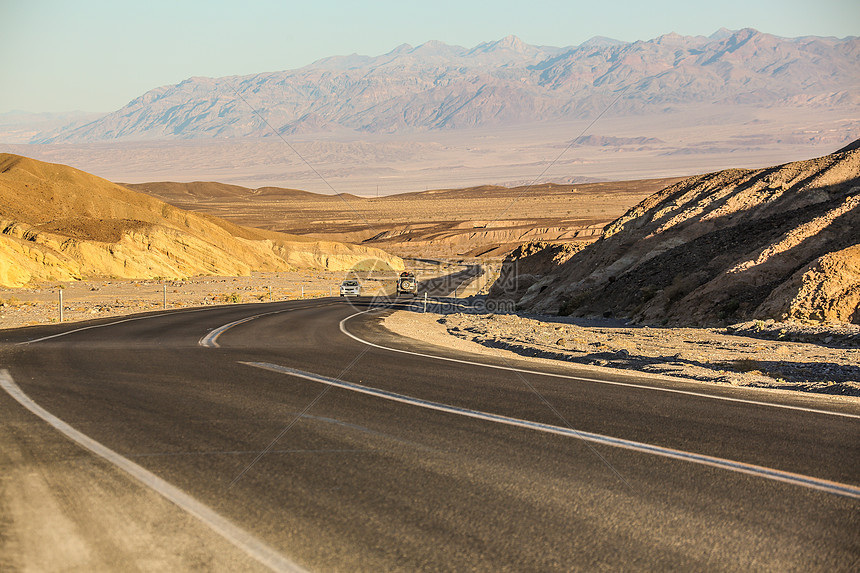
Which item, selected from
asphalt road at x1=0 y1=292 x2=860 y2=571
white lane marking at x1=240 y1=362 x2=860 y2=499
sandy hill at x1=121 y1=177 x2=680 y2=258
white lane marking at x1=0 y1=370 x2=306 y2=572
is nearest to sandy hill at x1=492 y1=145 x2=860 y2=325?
asphalt road at x1=0 y1=292 x2=860 y2=571

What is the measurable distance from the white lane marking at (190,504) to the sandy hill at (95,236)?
131 ft

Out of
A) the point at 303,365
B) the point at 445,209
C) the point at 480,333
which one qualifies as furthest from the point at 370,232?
the point at 303,365

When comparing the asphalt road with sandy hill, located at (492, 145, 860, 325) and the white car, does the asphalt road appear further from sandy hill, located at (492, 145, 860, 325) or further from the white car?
the white car

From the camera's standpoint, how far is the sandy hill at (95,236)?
1944 inches

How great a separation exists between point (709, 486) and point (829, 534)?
3.36 ft

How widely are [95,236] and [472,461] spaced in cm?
5620

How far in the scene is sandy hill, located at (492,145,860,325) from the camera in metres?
20.5

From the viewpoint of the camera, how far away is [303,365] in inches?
486

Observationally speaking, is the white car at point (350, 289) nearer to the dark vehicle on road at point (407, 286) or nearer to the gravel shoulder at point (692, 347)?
the dark vehicle on road at point (407, 286)

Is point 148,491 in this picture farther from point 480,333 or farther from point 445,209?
point 445,209

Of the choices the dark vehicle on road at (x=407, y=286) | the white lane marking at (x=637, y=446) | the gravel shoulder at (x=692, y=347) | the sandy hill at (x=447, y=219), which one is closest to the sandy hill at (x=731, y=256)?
the gravel shoulder at (x=692, y=347)

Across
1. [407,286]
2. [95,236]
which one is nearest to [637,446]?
[407,286]

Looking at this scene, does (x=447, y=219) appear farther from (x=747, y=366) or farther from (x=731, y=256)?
(x=747, y=366)

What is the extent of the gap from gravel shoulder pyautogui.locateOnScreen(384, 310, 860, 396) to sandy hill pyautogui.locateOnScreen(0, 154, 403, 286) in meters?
32.3
